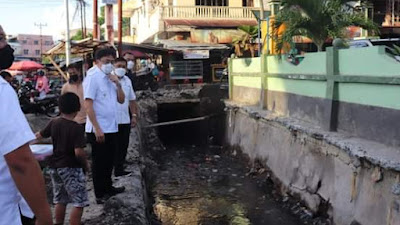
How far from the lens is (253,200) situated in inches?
321

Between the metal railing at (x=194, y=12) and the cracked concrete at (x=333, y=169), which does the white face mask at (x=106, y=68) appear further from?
the metal railing at (x=194, y=12)

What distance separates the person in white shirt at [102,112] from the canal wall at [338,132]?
9.21ft

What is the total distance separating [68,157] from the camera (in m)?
3.97

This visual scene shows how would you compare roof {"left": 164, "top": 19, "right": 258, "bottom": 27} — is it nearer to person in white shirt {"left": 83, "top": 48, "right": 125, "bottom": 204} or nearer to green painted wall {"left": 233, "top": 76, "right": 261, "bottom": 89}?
green painted wall {"left": 233, "top": 76, "right": 261, "bottom": 89}

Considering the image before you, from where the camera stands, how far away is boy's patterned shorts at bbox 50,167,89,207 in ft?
13.1

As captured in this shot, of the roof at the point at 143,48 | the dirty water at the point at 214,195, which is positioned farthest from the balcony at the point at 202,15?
the dirty water at the point at 214,195

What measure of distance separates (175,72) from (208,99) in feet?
26.5

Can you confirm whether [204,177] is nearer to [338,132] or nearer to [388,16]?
[338,132]

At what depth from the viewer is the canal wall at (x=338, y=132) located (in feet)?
16.6

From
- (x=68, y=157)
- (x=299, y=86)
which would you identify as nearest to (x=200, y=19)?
(x=299, y=86)

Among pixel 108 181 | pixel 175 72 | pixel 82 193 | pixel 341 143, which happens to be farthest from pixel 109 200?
pixel 175 72

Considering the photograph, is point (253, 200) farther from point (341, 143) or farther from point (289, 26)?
point (289, 26)

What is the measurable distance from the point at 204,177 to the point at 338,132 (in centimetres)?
428

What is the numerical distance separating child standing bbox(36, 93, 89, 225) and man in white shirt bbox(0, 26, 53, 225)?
82.6 inches
